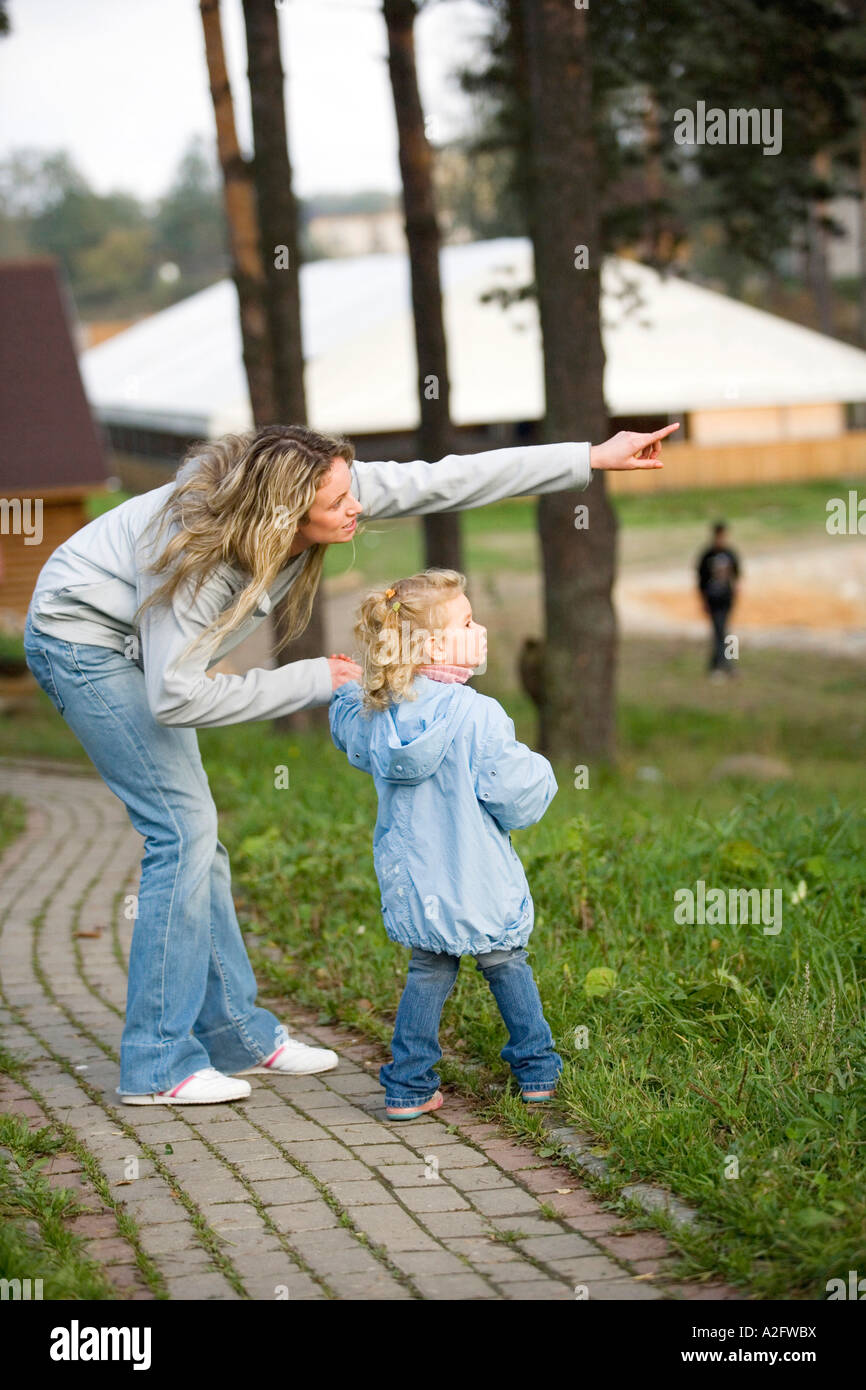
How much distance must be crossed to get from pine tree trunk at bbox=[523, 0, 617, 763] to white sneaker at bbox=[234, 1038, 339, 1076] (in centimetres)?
549

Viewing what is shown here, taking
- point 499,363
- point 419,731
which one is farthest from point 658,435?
point 499,363

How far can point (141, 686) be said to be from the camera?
169 inches

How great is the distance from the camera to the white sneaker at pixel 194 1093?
4418 mm

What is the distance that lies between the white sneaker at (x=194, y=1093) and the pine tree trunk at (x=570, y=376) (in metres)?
5.81

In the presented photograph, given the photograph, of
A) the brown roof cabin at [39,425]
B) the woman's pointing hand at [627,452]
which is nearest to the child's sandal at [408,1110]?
the woman's pointing hand at [627,452]

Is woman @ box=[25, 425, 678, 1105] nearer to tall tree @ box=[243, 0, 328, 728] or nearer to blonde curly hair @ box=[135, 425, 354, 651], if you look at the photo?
blonde curly hair @ box=[135, 425, 354, 651]

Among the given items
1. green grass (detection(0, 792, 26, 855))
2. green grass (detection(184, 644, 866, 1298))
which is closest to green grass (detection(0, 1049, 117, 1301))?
green grass (detection(184, 644, 866, 1298))

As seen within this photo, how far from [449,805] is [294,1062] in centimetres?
113

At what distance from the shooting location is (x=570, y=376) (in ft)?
31.8

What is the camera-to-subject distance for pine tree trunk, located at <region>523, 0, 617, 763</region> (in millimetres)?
9383

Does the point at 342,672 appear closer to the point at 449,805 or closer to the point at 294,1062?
the point at 449,805

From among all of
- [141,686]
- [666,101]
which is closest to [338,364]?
[666,101]

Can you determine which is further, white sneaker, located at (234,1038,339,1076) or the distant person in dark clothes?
the distant person in dark clothes
